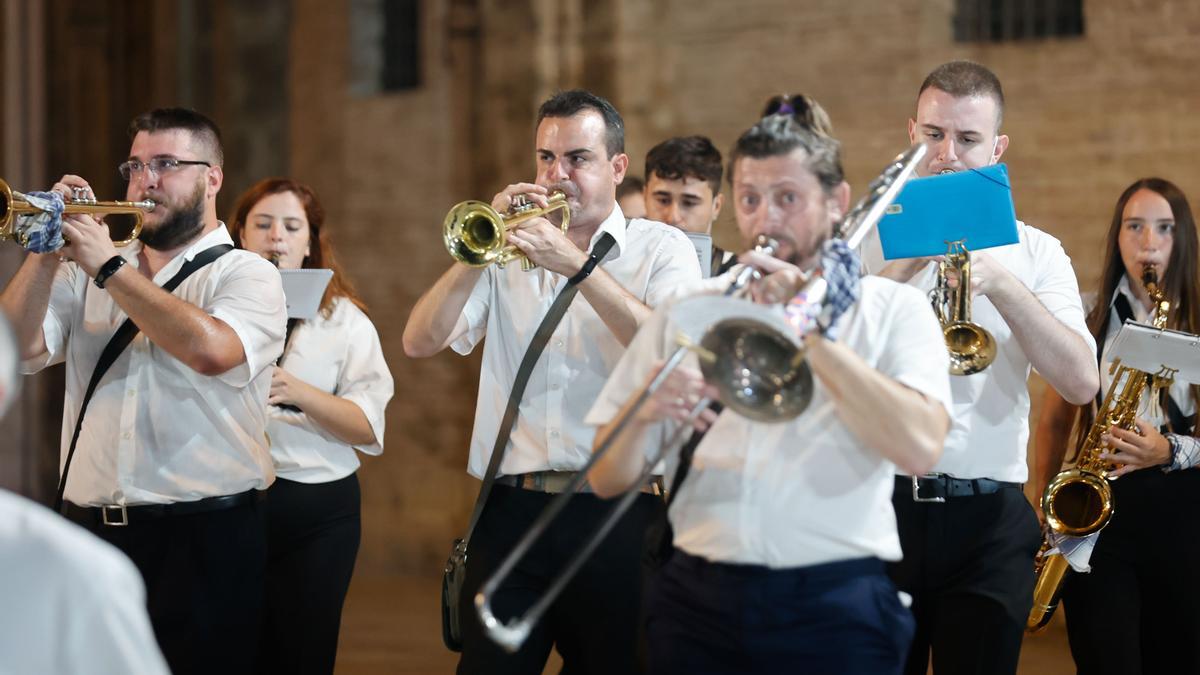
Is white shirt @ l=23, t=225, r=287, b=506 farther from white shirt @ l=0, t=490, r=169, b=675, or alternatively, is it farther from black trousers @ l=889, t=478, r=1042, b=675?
white shirt @ l=0, t=490, r=169, b=675

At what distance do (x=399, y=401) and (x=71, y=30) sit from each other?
5.81 metres

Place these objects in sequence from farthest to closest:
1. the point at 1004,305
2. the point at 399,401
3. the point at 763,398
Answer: the point at 399,401
the point at 1004,305
the point at 763,398

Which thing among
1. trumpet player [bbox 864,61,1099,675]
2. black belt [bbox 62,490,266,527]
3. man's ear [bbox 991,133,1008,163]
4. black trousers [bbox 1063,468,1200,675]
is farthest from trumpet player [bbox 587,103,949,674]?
black trousers [bbox 1063,468,1200,675]

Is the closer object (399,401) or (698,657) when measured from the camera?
(698,657)

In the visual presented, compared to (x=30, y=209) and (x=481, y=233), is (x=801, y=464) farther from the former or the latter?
(x=30, y=209)

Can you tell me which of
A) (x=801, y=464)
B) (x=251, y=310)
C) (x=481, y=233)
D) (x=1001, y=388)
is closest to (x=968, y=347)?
(x=1001, y=388)

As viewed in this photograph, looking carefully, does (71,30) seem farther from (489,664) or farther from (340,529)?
(489,664)

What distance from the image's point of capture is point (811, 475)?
3.12 m

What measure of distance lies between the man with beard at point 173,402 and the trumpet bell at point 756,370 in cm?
200

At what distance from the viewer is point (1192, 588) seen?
16.5ft

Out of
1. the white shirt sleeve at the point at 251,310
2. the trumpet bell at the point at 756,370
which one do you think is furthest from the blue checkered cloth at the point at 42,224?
the trumpet bell at the point at 756,370

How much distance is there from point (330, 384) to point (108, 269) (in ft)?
5.38

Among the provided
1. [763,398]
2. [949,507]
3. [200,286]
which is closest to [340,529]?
[200,286]

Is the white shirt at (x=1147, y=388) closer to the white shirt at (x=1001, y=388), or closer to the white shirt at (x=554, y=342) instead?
the white shirt at (x=1001, y=388)
